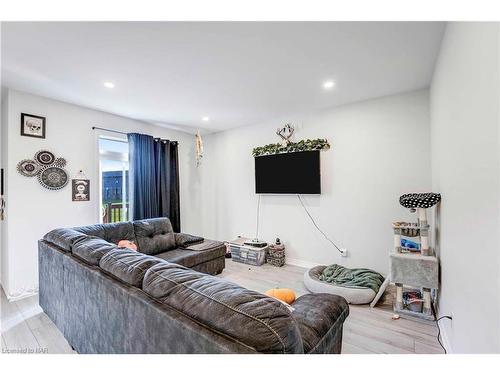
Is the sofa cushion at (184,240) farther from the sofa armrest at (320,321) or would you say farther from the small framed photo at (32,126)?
the sofa armrest at (320,321)

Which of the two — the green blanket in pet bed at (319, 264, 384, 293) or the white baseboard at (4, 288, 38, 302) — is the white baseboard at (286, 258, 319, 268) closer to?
the green blanket in pet bed at (319, 264, 384, 293)

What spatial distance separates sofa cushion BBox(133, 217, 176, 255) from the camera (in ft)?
10.4

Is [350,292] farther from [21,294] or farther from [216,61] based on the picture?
[21,294]

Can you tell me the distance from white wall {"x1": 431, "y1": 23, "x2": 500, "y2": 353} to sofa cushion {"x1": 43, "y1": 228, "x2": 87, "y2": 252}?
101 inches

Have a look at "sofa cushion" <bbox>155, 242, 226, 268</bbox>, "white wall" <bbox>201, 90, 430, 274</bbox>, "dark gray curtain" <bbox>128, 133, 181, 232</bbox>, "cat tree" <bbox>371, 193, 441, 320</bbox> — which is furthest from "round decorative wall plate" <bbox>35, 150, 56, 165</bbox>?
"cat tree" <bbox>371, 193, 441, 320</bbox>

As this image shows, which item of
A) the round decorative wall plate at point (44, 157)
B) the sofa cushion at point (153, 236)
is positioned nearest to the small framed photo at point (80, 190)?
the round decorative wall plate at point (44, 157)

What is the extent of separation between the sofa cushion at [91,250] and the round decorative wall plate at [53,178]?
1.76 meters

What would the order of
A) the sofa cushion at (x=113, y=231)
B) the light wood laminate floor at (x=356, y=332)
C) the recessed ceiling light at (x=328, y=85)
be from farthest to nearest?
1. the sofa cushion at (x=113, y=231)
2. the recessed ceiling light at (x=328, y=85)
3. the light wood laminate floor at (x=356, y=332)

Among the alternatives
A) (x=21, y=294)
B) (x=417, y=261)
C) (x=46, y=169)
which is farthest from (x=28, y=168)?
(x=417, y=261)

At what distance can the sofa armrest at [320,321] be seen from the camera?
3.69 ft

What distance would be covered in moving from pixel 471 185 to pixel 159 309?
1697 millimetres

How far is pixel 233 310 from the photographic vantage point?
896 mm
